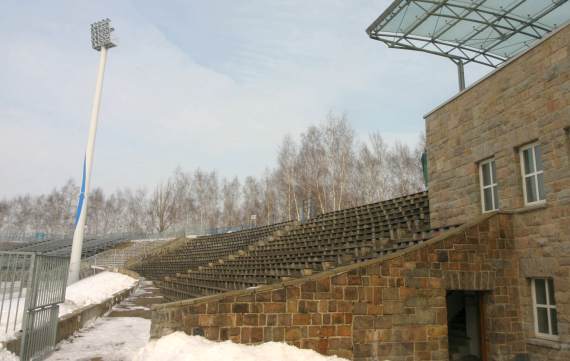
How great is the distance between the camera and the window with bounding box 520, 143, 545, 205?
7793 mm

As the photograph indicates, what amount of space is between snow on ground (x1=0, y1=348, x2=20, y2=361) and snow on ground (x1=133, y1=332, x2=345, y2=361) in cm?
171

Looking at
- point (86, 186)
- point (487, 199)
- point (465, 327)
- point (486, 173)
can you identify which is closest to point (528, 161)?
point (486, 173)

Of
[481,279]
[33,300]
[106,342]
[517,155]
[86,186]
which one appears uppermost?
[86,186]

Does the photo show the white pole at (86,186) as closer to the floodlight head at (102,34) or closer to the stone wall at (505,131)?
the floodlight head at (102,34)

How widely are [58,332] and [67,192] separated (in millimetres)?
76367

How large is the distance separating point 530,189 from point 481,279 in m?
1.94

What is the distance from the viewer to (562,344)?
6.86 m

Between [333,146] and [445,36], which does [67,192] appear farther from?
[445,36]

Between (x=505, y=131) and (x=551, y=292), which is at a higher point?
(x=505, y=131)

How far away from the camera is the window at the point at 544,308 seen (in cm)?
738

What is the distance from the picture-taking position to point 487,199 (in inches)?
355

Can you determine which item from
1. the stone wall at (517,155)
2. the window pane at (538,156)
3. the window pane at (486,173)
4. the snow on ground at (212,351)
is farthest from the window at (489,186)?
the snow on ground at (212,351)

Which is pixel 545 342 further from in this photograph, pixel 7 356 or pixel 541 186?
pixel 7 356

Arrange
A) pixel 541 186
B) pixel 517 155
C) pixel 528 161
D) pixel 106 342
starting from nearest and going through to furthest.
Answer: pixel 541 186
pixel 528 161
pixel 517 155
pixel 106 342
